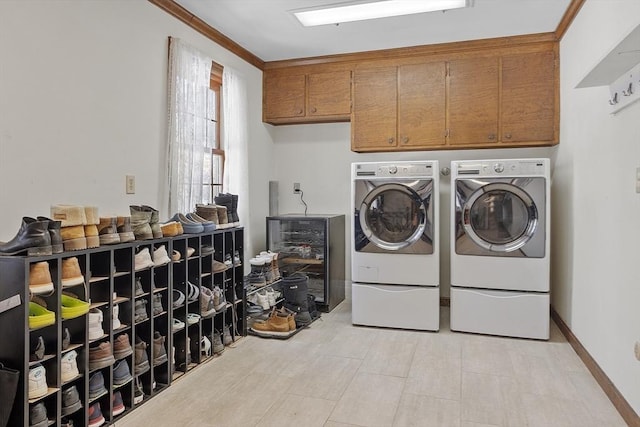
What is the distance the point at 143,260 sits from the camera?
2365 millimetres

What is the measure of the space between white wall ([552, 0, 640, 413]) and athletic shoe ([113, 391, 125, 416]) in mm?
2454

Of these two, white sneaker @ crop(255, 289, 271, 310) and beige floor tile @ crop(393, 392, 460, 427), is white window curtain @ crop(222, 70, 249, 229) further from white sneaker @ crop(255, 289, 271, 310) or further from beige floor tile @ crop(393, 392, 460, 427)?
beige floor tile @ crop(393, 392, 460, 427)

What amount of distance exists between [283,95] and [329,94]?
0.50 m

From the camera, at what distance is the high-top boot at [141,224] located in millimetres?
2402

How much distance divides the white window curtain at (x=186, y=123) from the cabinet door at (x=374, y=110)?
56.7 inches

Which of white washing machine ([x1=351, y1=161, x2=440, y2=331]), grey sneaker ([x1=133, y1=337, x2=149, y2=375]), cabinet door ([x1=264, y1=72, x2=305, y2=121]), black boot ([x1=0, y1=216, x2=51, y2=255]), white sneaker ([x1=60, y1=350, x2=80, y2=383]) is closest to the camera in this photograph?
black boot ([x1=0, y1=216, x2=51, y2=255])

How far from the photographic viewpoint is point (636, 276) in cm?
206

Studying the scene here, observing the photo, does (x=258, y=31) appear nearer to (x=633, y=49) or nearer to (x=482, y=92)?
(x=482, y=92)

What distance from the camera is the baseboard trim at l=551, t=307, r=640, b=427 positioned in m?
2.10

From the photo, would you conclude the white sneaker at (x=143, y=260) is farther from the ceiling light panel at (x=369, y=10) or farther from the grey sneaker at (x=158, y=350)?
the ceiling light panel at (x=369, y=10)

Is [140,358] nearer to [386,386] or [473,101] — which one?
[386,386]

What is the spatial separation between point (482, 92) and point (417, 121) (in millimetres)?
609

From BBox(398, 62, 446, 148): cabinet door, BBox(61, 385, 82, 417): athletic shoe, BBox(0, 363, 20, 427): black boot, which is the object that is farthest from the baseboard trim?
BBox(0, 363, 20, 427): black boot

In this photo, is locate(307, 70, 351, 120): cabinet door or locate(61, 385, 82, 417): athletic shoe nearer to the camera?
locate(61, 385, 82, 417): athletic shoe
